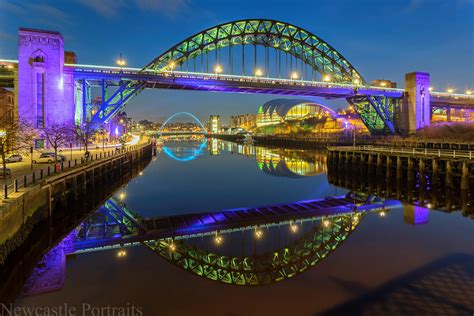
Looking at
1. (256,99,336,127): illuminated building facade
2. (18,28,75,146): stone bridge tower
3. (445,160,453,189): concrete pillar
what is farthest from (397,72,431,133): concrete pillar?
(256,99,336,127): illuminated building facade

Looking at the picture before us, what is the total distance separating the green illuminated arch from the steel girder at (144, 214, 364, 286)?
4671 cm

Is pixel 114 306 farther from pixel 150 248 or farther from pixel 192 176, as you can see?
pixel 192 176

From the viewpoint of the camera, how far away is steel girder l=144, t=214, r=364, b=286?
39.7ft

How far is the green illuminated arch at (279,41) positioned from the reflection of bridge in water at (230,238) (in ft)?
138

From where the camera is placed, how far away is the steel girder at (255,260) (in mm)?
12102

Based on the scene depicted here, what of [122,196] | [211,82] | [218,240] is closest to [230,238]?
[218,240]

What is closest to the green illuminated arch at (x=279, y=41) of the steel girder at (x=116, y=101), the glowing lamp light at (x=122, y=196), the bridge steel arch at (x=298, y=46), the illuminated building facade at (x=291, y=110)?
the bridge steel arch at (x=298, y=46)

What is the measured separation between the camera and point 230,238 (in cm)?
1641

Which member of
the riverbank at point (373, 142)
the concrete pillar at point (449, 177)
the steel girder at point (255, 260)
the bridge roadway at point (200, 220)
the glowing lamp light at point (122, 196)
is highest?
the riverbank at point (373, 142)

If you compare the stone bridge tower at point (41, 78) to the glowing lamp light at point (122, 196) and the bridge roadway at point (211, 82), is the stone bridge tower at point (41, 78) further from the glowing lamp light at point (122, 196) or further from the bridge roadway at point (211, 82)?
the glowing lamp light at point (122, 196)

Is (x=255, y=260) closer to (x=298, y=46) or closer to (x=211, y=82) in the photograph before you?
(x=211, y=82)

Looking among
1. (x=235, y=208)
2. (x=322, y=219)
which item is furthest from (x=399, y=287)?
(x=235, y=208)

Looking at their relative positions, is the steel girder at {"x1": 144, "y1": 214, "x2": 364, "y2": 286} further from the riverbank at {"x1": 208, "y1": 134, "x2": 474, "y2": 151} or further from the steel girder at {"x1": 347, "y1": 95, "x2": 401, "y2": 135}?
the steel girder at {"x1": 347, "y1": 95, "x2": 401, "y2": 135}

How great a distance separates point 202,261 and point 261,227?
5.52m
